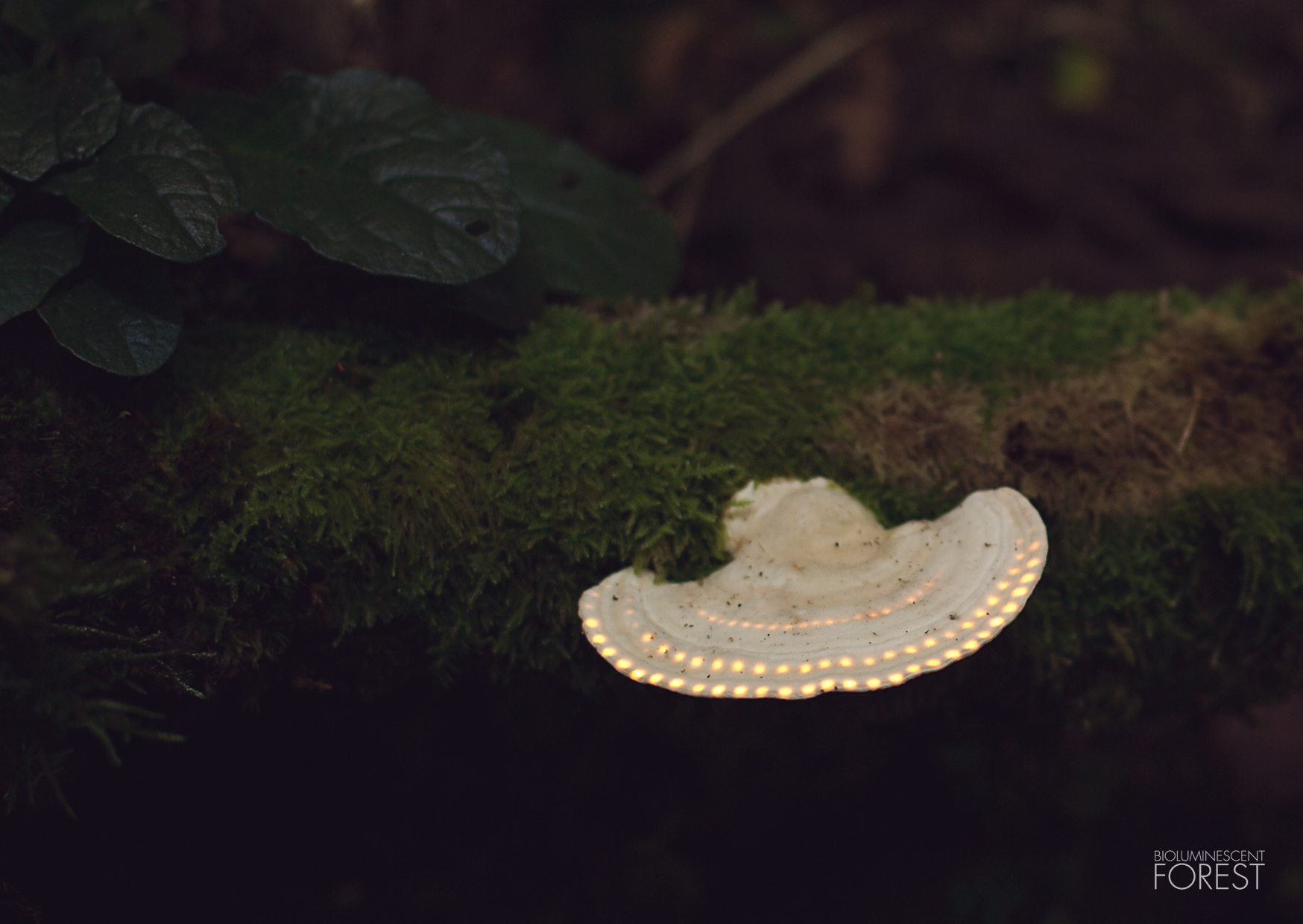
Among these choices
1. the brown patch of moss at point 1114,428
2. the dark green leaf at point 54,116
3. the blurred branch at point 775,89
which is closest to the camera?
the dark green leaf at point 54,116

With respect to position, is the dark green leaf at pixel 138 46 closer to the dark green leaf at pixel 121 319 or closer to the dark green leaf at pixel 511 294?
the dark green leaf at pixel 121 319

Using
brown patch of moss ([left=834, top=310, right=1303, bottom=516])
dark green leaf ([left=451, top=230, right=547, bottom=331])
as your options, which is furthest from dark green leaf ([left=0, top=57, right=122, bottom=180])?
brown patch of moss ([left=834, top=310, right=1303, bottom=516])

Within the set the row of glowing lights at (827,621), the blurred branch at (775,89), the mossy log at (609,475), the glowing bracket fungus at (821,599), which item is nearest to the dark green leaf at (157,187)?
the mossy log at (609,475)

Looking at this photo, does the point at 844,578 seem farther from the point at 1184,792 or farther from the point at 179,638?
the point at 1184,792

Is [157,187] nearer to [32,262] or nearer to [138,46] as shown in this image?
[32,262]

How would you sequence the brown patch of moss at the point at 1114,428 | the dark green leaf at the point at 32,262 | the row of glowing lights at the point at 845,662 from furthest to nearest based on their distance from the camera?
1. the brown patch of moss at the point at 1114,428
2. the dark green leaf at the point at 32,262
3. the row of glowing lights at the point at 845,662

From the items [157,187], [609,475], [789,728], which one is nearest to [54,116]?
[157,187]
